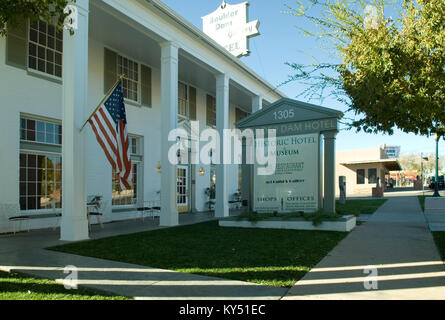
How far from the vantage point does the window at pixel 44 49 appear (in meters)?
10.5

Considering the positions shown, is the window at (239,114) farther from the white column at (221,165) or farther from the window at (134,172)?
the window at (134,172)

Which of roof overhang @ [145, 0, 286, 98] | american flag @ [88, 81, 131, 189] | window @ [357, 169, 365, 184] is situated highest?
roof overhang @ [145, 0, 286, 98]

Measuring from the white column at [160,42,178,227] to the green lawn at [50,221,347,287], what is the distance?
1582 mm

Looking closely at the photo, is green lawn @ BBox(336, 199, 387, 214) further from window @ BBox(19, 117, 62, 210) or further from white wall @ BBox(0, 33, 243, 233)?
window @ BBox(19, 117, 62, 210)

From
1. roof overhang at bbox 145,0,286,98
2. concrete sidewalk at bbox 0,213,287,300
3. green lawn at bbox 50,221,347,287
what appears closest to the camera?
concrete sidewalk at bbox 0,213,287,300

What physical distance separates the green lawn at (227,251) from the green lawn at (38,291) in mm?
1539

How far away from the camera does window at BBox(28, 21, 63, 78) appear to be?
1053cm

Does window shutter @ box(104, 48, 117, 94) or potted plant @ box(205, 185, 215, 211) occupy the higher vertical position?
window shutter @ box(104, 48, 117, 94)

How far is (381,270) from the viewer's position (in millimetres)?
5551

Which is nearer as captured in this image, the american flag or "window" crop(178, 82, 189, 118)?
the american flag

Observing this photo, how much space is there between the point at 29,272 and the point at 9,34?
7352 millimetres

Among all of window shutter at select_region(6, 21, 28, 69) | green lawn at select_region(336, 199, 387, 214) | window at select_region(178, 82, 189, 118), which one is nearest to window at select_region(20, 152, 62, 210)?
window shutter at select_region(6, 21, 28, 69)

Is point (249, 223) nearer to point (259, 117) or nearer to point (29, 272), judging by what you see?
point (259, 117)

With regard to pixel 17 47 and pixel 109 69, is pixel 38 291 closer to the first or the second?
pixel 17 47
